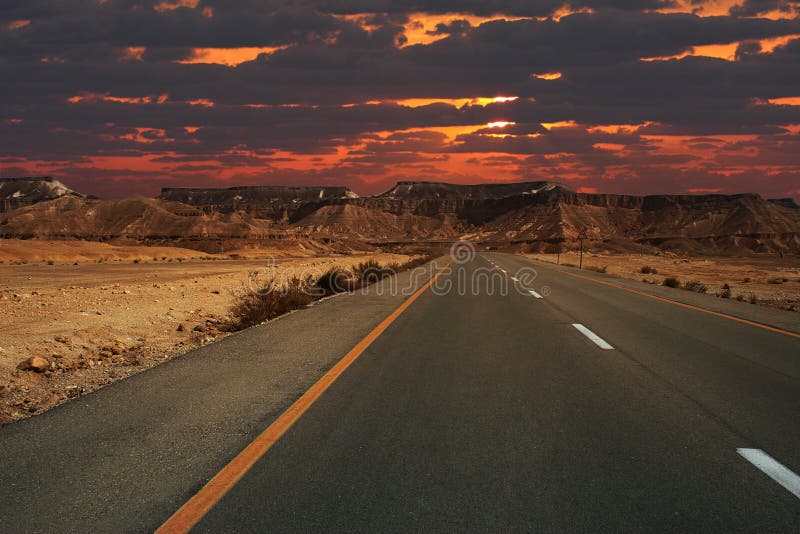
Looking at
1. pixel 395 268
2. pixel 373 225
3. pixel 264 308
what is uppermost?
pixel 264 308

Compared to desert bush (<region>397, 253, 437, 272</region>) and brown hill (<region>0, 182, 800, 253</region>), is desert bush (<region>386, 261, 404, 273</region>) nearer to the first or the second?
desert bush (<region>397, 253, 437, 272</region>)

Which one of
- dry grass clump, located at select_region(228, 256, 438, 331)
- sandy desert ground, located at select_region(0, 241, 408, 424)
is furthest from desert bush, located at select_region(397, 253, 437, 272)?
sandy desert ground, located at select_region(0, 241, 408, 424)

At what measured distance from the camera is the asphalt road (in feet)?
12.3

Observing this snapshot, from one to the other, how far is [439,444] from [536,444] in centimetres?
73

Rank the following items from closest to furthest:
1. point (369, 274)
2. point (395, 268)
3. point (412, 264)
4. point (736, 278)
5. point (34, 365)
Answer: point (34, 365) → point (369, 274) → point (395, 268) → point (736, 278) → point (412, 264)

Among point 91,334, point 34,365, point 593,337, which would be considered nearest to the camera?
point 34,365

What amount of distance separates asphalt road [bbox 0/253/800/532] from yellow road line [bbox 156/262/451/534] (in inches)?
3.1

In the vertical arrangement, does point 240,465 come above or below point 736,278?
above

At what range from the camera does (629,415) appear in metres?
5.82

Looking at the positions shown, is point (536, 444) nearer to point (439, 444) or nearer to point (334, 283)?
point (439, 444)

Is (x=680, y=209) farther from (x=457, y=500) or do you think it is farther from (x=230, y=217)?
(x=457, y=500)

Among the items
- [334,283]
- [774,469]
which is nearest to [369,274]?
[334,283]

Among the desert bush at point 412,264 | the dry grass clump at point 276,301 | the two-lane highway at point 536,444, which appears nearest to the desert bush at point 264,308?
the dry grass clump at point 276,301

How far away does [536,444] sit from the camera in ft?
16.3
